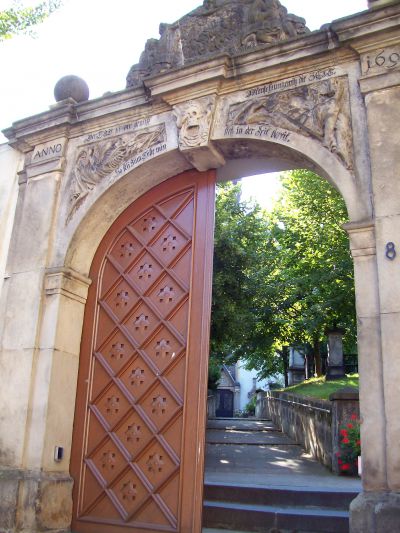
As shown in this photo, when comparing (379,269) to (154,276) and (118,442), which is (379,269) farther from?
(118,442)

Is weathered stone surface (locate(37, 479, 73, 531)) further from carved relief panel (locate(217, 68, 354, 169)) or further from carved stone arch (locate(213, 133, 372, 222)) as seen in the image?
carved relief panel (locate(217, 68, 354, 169))

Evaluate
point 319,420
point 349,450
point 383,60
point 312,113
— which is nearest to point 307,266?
point 319,420

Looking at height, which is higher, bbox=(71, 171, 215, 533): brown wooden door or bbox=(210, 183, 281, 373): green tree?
bbox=(210, 183, 281, 373): green tree

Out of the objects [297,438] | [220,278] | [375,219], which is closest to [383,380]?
[375,219]

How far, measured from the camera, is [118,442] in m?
5.64

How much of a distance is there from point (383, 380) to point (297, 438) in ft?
28.0

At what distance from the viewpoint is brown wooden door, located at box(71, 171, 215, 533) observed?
5254 millimetres

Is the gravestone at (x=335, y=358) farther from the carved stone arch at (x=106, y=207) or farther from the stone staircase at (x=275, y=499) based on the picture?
the carved stone arch at (x=106, y=207)

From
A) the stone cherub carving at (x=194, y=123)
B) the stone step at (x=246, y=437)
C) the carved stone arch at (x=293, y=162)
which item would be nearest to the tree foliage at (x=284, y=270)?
the stone step at (x=246, y=437)

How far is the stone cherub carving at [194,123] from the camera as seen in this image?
18.6 ft

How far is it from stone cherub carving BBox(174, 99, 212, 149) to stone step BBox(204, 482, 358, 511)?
12.9ft

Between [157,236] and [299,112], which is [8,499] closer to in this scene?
[157,236]

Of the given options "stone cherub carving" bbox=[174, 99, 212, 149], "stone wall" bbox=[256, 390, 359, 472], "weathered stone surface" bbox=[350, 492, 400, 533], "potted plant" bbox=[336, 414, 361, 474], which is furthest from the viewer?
"stone wall" bbox=[256, 390, 359, 472]

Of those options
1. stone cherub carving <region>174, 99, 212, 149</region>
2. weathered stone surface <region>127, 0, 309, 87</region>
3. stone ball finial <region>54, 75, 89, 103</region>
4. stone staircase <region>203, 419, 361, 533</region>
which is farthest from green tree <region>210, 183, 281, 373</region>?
stone cherub carving <region>174, 99, 212, 149</region>
